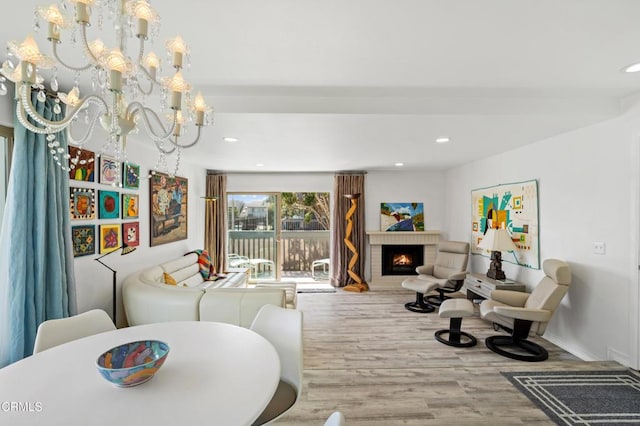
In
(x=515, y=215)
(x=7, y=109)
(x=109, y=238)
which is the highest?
(x=7, y=109)

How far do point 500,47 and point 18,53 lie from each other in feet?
7.21

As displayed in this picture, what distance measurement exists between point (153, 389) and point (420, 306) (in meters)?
4.01

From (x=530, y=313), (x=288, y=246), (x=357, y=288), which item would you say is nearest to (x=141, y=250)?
(x=288, y=246)

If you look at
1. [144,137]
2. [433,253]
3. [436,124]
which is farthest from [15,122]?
[433,253]

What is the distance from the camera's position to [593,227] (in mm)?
2721

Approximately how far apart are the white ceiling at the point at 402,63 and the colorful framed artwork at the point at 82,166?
103 cm

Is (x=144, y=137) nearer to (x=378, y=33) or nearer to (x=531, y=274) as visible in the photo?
(x=378, y=33)

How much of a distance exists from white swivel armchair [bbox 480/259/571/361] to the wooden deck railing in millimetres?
3624

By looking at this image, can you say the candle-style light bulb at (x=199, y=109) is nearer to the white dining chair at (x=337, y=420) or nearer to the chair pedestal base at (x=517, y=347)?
the white dining chair at (x=337, y=420)

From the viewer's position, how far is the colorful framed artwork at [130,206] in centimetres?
315

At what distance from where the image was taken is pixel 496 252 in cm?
379

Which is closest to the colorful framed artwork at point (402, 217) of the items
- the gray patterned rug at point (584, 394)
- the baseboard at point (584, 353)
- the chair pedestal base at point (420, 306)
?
the chair pedestal base at point (420, 306)

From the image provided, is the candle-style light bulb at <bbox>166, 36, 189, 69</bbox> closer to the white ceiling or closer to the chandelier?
the chandelier

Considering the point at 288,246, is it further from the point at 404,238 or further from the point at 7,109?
the point at 7,109
